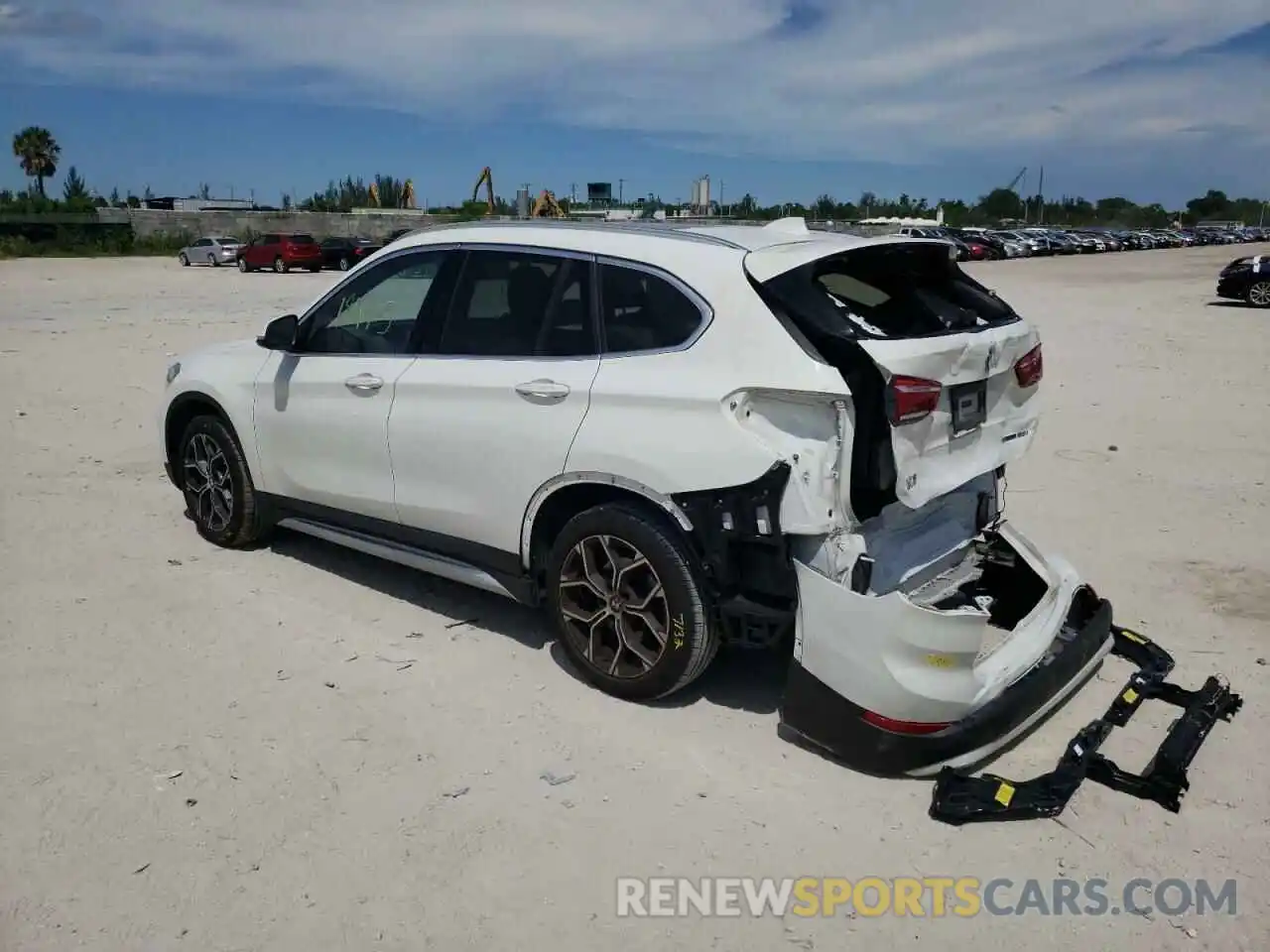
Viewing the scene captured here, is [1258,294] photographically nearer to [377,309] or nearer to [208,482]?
[377,309]

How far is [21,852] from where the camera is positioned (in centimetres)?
322

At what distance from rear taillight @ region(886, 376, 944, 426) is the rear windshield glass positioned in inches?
8.8

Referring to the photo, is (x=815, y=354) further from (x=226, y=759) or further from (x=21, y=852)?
(x=21, y=852)

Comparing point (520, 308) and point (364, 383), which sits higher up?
point (520, 308)

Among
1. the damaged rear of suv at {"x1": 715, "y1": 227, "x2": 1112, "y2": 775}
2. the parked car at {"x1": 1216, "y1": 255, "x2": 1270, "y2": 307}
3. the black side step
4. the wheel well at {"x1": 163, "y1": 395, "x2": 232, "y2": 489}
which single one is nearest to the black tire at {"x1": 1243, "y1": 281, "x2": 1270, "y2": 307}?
the parked car at {"x1": 1216, "y1": 255, "x2": 1270, "y2": 307}

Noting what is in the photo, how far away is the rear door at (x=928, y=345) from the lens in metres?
3.60

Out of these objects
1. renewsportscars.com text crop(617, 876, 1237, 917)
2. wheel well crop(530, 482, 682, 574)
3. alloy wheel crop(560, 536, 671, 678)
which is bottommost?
renewsportscars.com text crop(617, 876, 1237, 917)

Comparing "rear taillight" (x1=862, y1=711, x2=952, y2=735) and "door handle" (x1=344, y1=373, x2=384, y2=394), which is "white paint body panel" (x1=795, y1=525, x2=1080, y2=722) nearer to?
"rear taillight" (x1=862, y1=711, x2=952, y2=735)

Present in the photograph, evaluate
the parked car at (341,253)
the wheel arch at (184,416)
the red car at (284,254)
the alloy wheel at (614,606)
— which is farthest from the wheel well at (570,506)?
the parked car at (341,253)

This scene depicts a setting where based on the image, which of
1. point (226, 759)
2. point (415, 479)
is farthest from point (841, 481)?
point (226, 759)

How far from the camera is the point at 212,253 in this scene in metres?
41.3

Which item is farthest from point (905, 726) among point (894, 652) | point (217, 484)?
point (217, 484)

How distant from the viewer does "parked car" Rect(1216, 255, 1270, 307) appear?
21.4 metres

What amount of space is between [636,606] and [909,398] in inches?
51.0
